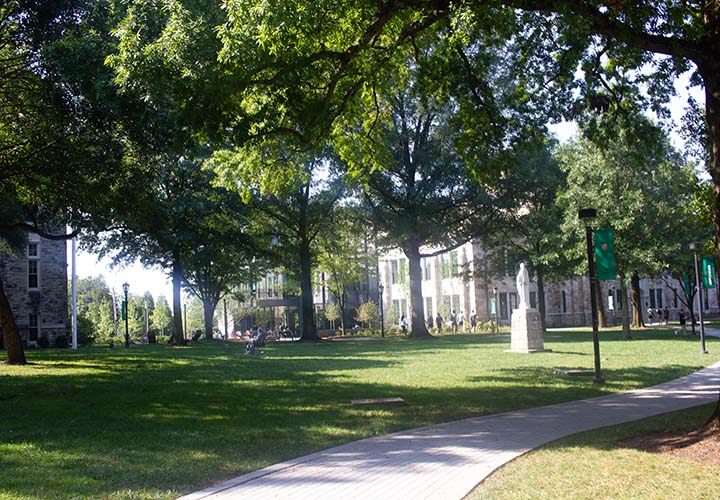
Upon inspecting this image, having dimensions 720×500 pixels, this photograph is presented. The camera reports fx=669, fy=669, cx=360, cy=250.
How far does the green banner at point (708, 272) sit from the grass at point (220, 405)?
7.60 ft

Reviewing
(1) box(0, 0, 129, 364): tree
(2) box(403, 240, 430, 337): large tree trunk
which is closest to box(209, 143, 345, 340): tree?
(2) box(403, 240, 430, 337): large tree trunk

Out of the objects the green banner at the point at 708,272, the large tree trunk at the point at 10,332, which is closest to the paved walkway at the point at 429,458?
the green banner at the point at 708,272

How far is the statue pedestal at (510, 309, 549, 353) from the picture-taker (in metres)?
24.1

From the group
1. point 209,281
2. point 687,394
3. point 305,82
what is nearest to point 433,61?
point 305,82

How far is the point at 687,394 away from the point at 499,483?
7.74 metres

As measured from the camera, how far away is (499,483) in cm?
643

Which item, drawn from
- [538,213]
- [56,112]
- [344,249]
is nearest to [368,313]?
[344,249]

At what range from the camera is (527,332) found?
24.0m

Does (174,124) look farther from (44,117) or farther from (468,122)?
(468,122)

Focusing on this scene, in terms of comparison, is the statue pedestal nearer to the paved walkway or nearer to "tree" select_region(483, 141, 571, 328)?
"tree" select_region(483, 141, 571, 328)

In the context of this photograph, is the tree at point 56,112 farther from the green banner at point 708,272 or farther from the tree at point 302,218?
the green banner at point 708,272

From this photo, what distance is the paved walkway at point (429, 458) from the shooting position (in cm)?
627

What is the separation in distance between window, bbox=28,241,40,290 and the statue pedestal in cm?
3567

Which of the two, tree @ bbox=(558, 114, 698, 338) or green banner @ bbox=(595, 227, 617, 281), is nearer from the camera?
green banner @ bbox=(595, 227, 617, 281)
